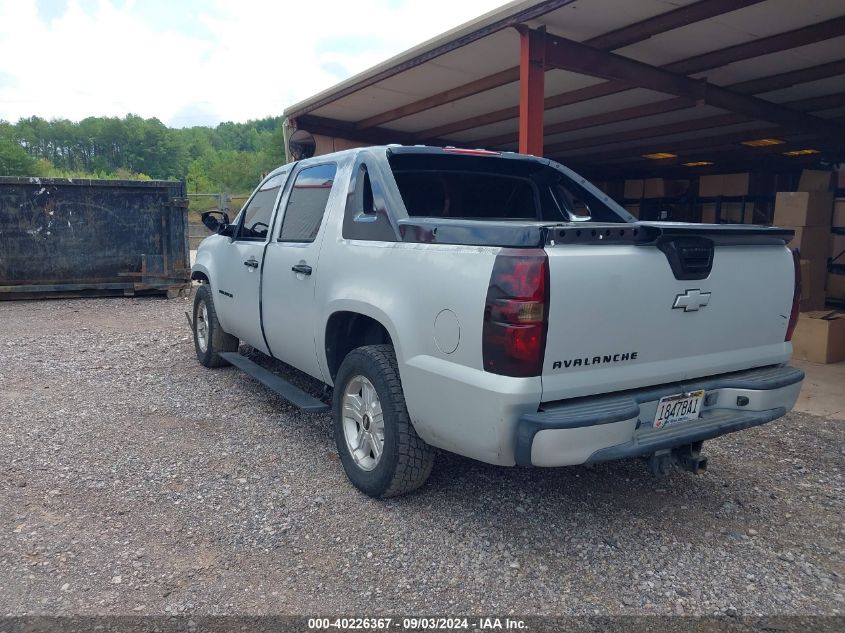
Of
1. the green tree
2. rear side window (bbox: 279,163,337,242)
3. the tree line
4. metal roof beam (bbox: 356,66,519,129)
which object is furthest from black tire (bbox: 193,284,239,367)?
the tree line

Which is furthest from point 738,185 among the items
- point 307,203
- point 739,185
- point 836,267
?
point 307,203

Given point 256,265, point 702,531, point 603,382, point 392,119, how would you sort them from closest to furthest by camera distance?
point 603,382 < point 702,531 < point 256,265 < point 392,119

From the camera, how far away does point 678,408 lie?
3031 mm

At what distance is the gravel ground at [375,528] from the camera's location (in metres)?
2.71

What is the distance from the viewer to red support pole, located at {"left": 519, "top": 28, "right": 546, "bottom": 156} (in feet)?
19.9

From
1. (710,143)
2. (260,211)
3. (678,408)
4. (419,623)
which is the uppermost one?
(710,143)

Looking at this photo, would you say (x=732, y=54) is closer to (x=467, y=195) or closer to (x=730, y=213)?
(x=467, y=195)

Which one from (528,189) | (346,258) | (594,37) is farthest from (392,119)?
(346,258)

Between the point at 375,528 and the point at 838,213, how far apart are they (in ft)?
32.6

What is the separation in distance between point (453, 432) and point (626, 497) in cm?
136

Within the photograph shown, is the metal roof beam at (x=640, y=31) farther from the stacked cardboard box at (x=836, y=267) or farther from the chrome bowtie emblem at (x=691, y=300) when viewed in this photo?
the stacked cardboard box at (x=836, y=267)

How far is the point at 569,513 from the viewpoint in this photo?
342cm

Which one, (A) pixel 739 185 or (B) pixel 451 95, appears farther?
(A) pixel 739 185

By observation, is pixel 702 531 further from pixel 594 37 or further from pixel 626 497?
pixel 594 37
